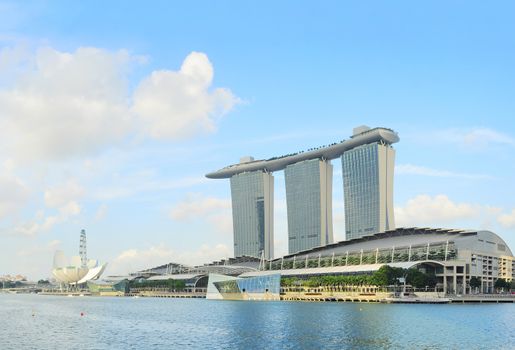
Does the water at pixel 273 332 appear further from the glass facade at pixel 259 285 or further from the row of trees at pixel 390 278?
the glass facade at pixel 259 285

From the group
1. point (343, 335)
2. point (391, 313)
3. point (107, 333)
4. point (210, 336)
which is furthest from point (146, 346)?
point (391, 313)

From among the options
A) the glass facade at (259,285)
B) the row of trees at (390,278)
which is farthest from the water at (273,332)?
the glass facade at (259,285)

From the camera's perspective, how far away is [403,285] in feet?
591

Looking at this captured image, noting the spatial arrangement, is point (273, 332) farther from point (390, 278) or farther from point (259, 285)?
point (259, 285)

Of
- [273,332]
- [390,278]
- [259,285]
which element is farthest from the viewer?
[259,285]

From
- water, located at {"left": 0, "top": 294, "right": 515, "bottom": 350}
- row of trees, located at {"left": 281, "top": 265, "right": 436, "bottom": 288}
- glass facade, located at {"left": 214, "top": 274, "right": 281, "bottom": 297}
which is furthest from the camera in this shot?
glass facade, located at {"left": 214, "top": 274, "right": 281, "bottom": 297}

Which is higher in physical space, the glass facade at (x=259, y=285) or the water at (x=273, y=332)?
the water at (x=273, y=332)

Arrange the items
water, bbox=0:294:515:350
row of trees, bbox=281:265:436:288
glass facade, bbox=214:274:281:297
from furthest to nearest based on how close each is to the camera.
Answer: glass facade, bbox=214:274:281:297, row of trees, bbox=281:265:436:288, water, bbox=0:294:515:350

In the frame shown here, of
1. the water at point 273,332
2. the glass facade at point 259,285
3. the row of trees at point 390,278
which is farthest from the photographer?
the glass facade at point 259,285

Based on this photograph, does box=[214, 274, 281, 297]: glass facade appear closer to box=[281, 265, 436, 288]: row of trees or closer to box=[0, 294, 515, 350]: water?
box=[281, 265, 436, 288]: row of trees

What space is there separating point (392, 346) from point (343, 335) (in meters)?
10.7

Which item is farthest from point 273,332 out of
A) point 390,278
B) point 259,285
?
point 259,285

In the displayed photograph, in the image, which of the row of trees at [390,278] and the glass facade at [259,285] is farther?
the glass facade at [259,285]

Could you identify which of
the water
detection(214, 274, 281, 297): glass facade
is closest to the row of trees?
detection(214, 274, 281, 297): glass facade
